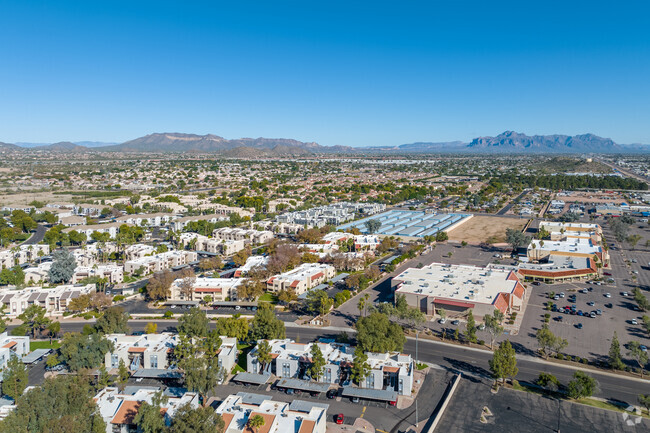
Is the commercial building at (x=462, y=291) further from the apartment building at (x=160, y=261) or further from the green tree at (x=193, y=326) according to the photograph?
the apartment building at (x=160, y=261)

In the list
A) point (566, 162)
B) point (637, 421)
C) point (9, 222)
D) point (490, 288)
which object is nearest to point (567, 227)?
point (490, 288)

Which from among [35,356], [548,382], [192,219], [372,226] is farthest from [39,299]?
[372,226]

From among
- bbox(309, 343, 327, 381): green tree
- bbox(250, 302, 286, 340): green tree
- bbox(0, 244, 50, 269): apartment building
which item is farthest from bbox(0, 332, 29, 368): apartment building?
bbox(0, 244, 50, 269): apartment building

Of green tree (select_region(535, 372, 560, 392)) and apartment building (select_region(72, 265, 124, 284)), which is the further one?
apartment building (select_region(72, 265, 124, 284))

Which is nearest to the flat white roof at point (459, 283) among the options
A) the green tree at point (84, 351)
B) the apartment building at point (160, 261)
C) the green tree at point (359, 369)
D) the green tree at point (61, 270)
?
the green tree at point (359, 369)

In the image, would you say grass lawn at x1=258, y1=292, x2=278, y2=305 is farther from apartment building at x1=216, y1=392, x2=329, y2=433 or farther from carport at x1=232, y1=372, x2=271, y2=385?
apartment building at x1=216, y1=392, x2=329, y2=433

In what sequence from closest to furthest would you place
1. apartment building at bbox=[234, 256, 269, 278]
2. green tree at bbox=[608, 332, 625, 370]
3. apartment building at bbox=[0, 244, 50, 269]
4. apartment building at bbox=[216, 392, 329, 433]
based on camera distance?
apartment building at bbox=[216, 392, 329, 433], green tree at bbox=[608, 332, 625, 370], apartment building at bbox=[234, 256, 269, 278], apartment building at bbox=[0, 244, 50, 269]
